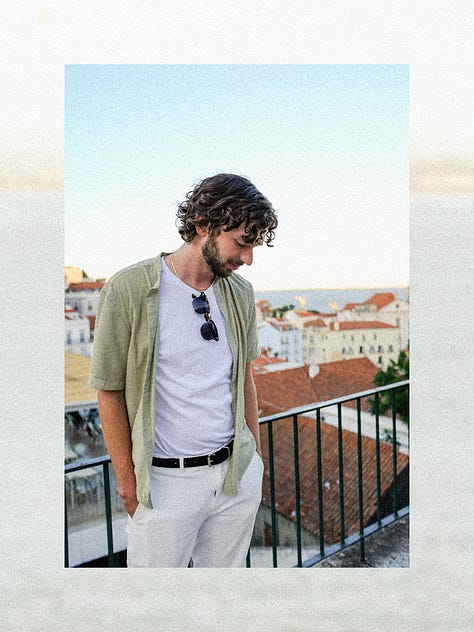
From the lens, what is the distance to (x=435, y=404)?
Result: 2820mm

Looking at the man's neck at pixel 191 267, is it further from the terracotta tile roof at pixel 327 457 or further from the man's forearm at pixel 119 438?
the terracotta tile roof at pixel 327 457

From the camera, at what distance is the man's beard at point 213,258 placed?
6.80ft

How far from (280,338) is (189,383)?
0.76 meters

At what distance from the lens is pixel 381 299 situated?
9.29ft

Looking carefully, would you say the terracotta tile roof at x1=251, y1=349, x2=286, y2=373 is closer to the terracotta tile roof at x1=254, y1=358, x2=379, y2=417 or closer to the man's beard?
the terracotta tile roof at x1=254, y1=358, x2=379, y2=417

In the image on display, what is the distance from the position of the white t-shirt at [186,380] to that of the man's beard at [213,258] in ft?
0.22

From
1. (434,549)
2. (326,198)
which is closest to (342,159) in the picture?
(326,198)

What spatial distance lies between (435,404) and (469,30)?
5.05 ft

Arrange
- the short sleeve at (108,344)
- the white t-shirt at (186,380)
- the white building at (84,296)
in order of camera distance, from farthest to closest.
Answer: the white building at (84,296)
the white t-shirt at (186,380)
the short sleeve at (108,344)

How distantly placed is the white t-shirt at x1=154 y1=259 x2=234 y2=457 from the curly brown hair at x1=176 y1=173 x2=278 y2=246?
0.21 m

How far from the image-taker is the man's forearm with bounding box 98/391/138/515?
1.92 m

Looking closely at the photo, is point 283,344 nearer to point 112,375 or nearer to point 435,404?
point 435,404

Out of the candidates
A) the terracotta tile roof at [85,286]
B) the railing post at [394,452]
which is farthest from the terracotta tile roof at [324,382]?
the terracotta tile roof at [85,286]

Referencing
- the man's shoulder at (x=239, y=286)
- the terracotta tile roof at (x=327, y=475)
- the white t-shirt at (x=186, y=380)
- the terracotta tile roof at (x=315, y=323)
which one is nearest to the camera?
the white t-shirt at (x=186, y=380)
